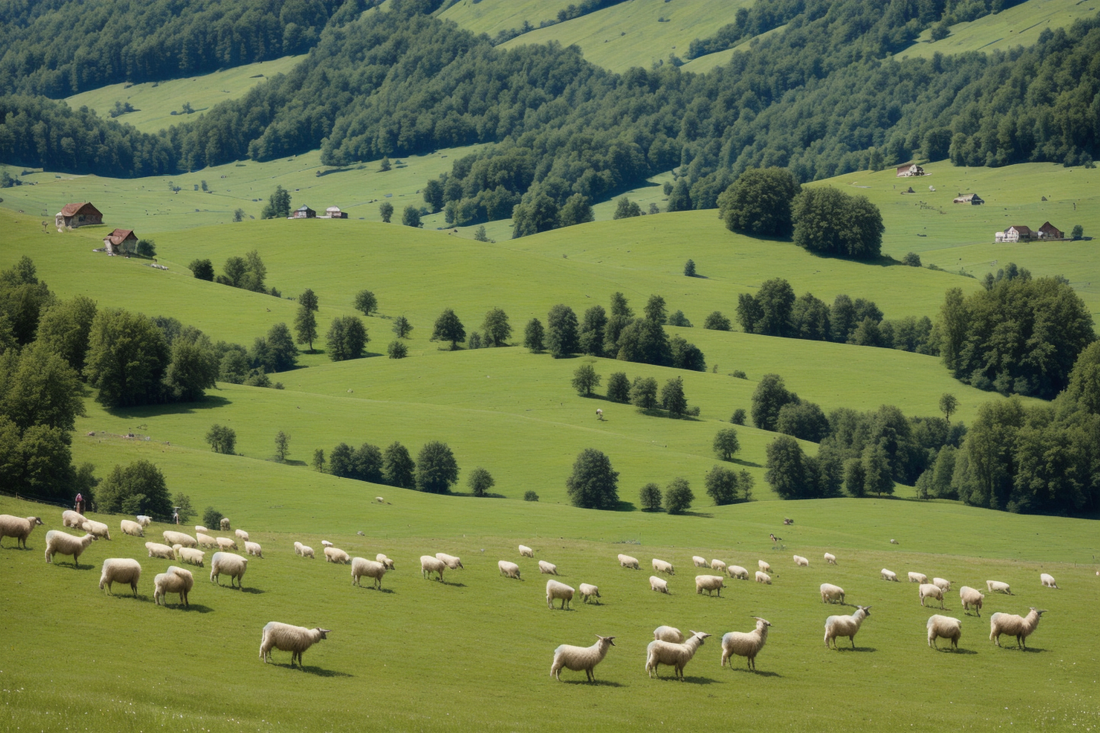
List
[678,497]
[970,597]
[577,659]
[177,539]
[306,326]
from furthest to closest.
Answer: [306,326], [678,497], [177,539], [970,597], [577,659]

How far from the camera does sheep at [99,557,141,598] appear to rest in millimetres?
29750

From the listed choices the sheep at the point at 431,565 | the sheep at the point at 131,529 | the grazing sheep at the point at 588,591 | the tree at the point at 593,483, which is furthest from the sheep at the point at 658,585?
the tree at the point at 593,483

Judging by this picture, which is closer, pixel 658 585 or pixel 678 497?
pixel 658 585

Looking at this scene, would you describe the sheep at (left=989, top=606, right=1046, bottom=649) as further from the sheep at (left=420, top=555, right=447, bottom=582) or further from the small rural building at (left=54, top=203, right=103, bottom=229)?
the small rural building at (left=54, top=203, right=103, bottom=229)

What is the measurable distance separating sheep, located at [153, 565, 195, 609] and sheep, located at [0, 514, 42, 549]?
6.98m

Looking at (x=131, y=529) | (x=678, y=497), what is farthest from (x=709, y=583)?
(x=678, y=497)

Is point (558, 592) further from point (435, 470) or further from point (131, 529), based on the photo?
point (435, 470)

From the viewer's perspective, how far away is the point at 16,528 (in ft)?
110

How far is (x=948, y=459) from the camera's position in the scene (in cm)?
9525

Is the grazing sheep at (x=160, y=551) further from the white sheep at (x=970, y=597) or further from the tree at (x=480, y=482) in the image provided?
the tree at (x=480, y=482)

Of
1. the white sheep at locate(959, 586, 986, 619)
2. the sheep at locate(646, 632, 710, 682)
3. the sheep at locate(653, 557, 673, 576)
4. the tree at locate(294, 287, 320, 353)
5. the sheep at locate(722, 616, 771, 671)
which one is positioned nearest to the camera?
the sheep at locate(646, 632, 710, 682)

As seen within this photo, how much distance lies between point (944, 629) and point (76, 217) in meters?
178

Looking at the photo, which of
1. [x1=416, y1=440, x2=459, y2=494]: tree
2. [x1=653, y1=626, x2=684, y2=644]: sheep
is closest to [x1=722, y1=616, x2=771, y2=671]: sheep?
[x1=653, y1=626, x2=684, y2=644]: sheep

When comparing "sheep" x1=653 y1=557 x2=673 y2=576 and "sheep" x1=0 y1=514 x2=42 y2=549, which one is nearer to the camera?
"sheep" x1=0 y1=514 x2=42 y2=549
